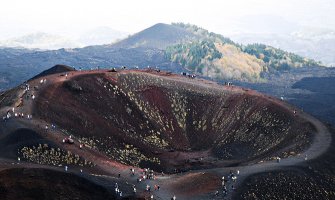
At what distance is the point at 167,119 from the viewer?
148m

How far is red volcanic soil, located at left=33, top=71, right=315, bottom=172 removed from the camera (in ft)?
407

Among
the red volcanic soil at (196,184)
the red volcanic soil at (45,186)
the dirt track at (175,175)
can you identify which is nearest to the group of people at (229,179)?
the dirt track at (175,175)

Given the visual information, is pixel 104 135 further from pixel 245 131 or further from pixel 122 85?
pixel 245 131

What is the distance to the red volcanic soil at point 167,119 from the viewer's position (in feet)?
407

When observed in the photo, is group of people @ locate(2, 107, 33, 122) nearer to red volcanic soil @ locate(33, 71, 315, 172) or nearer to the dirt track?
the dirt track

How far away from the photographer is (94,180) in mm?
87250

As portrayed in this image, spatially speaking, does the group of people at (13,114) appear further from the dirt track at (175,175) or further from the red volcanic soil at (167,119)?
the red volcanic soil at (167,119)

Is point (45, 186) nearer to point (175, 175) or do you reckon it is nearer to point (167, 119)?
point (175, 175)

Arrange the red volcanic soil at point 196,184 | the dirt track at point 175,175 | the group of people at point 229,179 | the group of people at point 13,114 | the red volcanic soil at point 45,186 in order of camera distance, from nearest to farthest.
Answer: the red volcanic soil at point 45,186
the group of people at point 229,179
the red volcanic soil at point 196,184
the dirt track at point 175,175
the group of people at point 13,114

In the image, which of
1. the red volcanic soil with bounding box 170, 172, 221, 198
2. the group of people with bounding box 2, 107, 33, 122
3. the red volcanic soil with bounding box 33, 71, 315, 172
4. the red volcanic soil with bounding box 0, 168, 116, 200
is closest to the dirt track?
the red volcanic soil with bounding box 170, 172, 221, 198

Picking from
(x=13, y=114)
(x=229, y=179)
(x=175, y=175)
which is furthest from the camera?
(x=13, y=114)

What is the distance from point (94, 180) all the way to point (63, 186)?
320 inches

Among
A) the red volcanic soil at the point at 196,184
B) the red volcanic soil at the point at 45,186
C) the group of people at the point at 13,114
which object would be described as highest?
the group of people at the point at 13,114

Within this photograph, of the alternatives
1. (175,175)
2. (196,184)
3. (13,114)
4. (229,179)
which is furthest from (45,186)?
(13,114)
